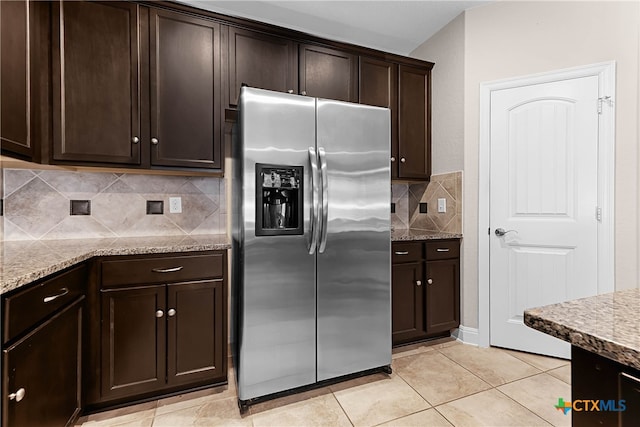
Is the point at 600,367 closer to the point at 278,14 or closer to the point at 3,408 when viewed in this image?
the point at 3,408

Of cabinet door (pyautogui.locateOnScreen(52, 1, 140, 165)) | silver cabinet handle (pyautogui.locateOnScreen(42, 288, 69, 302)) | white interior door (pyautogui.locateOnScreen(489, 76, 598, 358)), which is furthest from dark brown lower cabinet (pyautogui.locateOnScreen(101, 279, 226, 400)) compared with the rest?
white interior door (pyautogui.locateOnScreen(489, 76, 598, 358))

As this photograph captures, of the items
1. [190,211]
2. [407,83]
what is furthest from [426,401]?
[407,83]

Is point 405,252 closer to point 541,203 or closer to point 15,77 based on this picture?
point 541,203

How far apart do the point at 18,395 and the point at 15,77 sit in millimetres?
1387

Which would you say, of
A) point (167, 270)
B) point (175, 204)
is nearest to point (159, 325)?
point (167, 270)

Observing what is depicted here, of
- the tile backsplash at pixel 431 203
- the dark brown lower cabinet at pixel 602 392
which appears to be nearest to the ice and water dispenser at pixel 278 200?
the dark brown lower cabinet at pixel 602 392

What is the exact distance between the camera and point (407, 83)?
279 cm

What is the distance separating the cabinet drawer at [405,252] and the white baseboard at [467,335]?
756 mm

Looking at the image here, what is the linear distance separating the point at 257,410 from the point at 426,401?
38.8 inches

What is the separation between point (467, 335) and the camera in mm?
2609

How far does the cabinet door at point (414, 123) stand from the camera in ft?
9.10

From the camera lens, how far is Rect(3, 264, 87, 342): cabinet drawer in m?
1.04

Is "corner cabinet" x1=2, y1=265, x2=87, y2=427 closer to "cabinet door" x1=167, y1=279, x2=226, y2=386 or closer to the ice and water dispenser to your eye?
"cabinet door" x1=167, y1=279, x2=226, y2=386

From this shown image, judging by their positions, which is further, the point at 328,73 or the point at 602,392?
the point at 328,73
